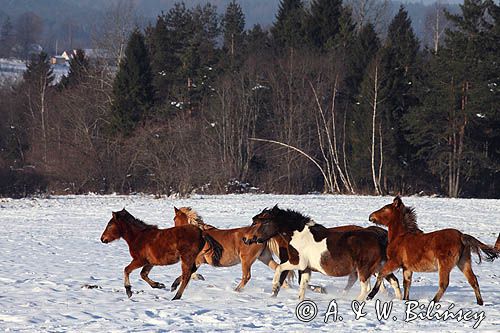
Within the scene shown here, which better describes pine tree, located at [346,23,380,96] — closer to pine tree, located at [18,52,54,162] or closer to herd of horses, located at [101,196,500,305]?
pine tree, located at [18,52,54,162]

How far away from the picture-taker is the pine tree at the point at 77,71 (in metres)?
62.7

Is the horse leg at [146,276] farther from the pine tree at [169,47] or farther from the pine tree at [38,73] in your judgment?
the pine tree at [38,73]

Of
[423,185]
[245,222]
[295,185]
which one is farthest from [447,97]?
[245,222]

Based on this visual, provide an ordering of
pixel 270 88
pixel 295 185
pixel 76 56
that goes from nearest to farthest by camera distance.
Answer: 1. pixel 295 185
2. pixel 270 88
3. pixel 76 56

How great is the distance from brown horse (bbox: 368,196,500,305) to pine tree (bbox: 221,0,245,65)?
52.3m

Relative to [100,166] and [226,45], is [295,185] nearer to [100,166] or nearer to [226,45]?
[100,166]

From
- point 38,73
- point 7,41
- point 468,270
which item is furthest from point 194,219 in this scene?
point 7,41

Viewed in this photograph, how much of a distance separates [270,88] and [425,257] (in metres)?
45.1

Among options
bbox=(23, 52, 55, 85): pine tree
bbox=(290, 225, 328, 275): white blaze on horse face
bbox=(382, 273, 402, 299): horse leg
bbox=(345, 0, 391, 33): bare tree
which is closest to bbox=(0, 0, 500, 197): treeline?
bbox=(23, 52, 55, 85): pine tree

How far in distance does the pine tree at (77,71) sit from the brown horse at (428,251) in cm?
5255

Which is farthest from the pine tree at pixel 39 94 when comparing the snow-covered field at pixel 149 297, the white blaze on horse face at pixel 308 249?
the white blaze on horse face at pixel 308 249

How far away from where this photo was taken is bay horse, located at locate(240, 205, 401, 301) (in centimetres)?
1043

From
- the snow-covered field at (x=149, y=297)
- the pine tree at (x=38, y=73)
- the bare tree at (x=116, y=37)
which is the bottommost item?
the snow-covered field at (x=149, y=297)

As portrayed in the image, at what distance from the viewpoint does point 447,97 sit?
45406 millimetres
